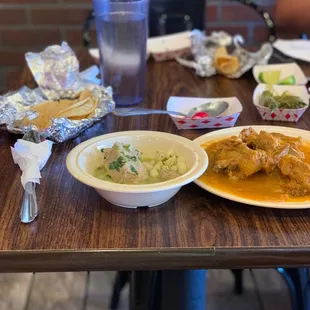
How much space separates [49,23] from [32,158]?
5.87ft

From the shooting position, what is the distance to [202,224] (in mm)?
720

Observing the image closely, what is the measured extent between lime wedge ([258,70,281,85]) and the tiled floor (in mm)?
793

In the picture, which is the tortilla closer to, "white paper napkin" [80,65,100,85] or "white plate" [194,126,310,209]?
"white paper napkin" [80,65,100,85]

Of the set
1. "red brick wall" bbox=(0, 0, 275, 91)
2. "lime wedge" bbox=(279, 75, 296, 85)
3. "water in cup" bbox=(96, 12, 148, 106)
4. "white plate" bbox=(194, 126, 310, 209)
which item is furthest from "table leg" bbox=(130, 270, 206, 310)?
"red brick wall" bbox=(0, 0, 275, 91)

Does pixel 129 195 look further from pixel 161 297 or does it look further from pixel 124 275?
pixel 124 275

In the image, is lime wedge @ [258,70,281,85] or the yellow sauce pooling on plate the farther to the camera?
lime wedge @ [258,70,281,85]

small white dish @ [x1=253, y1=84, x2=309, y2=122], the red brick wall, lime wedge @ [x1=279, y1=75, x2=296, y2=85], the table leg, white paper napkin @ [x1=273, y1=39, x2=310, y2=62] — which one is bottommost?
the table leg

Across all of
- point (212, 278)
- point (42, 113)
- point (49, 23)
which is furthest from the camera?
point (49, 23)

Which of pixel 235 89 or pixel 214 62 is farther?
pixel 214 62

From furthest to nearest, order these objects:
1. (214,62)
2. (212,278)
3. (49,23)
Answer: (49,23) → (212,278) → (214,62)

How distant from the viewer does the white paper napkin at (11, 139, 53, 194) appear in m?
0.78

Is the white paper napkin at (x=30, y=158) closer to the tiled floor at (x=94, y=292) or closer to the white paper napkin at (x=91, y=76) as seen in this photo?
the white paper napkin at (x=91, y=76)

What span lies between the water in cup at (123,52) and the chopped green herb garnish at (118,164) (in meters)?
0.49

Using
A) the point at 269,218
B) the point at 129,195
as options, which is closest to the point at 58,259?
the point at 129,195
